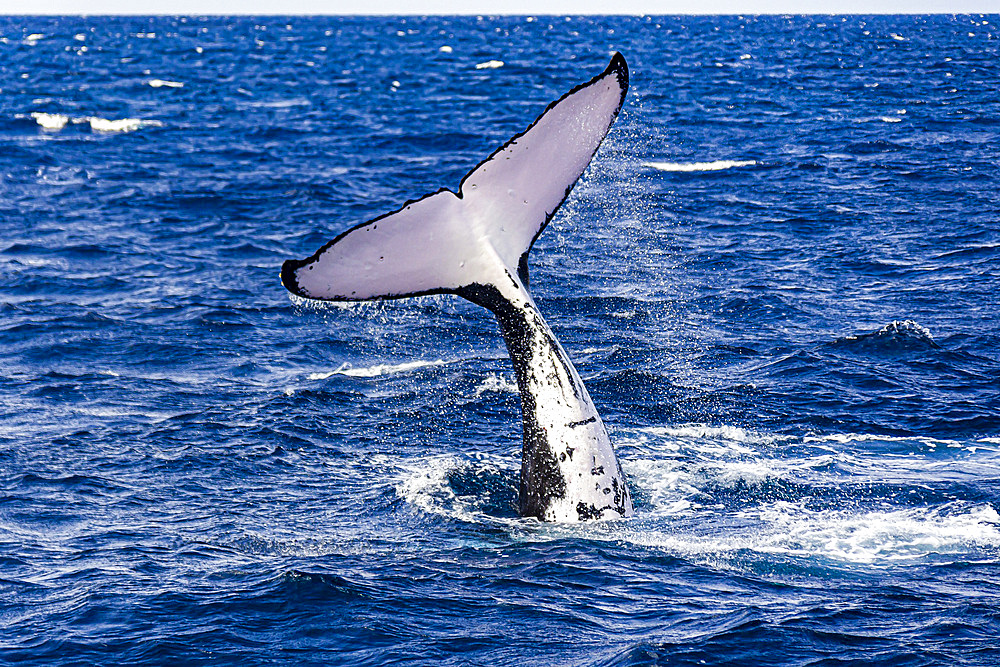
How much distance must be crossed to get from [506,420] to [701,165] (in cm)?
1753

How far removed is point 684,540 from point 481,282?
2708 mm

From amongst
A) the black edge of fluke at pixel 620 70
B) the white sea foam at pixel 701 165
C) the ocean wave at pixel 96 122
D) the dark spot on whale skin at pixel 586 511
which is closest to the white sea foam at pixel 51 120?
the ocean wave at pixel 96 122

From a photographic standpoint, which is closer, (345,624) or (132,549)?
(345,624)

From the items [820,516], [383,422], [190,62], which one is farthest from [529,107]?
[190,62]

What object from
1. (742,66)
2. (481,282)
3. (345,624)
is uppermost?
(742,66)

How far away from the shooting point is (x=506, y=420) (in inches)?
529

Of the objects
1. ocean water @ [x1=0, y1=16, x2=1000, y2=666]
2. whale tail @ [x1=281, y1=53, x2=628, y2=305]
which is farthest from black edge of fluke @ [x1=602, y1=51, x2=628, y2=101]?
ocean water @ [x1=0, y1=16, x2=1000, y2=666]

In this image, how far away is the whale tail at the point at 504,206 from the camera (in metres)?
9.02

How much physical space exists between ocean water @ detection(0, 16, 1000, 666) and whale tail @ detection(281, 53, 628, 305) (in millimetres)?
2200

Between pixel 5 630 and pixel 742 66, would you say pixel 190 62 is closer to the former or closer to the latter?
pixel 742 66

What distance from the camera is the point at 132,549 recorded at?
10.2 m

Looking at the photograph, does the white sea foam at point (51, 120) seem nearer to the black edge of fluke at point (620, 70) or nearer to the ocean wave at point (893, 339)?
the ocean wave at point (893, 339)

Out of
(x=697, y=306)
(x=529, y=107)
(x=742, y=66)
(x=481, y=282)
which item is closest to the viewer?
(x=481, y=282)

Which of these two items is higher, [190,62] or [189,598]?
[190,62]
